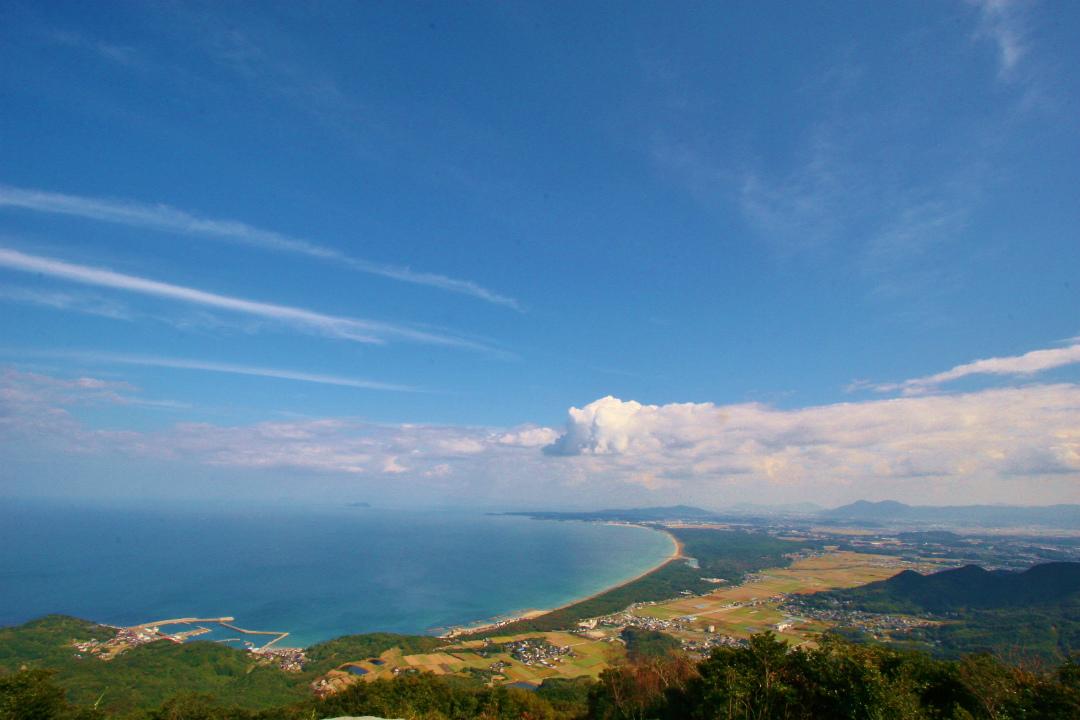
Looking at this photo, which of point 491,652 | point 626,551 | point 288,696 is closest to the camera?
point 288,696

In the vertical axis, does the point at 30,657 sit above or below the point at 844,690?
below

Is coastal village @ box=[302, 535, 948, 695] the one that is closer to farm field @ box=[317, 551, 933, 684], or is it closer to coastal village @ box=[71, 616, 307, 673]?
farm field @ box=[317, 551, 933, 684]

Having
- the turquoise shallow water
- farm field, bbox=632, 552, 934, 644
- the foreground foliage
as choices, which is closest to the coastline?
the turquoise shallow water

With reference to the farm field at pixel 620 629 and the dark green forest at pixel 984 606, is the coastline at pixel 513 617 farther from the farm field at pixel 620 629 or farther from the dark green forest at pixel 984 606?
the dark green forest at pixel 984 606

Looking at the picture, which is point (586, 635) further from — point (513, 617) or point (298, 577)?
point (298, 577)

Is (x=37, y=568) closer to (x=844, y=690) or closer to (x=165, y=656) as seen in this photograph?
(x=165, y=656)

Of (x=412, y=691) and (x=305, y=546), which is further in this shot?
Answer: (x=305, y=546)

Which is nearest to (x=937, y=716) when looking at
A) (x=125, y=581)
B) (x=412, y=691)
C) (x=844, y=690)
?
(x=844, y=690)
